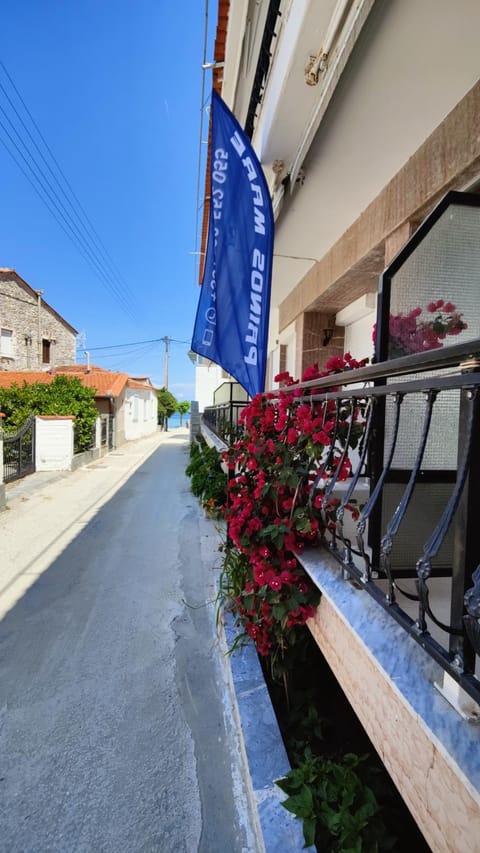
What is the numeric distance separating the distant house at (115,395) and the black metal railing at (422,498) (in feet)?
40.8

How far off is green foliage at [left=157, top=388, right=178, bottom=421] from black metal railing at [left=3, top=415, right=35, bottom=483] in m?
24.0

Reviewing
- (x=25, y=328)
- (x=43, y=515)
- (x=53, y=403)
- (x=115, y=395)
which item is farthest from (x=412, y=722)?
(x=25, y=328)

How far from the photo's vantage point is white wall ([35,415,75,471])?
991 centimetres

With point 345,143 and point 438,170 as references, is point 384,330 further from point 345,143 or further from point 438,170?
point 345,143

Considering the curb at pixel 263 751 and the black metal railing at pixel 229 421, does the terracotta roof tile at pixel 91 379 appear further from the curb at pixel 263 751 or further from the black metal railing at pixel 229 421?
the curb at pixel 263 751

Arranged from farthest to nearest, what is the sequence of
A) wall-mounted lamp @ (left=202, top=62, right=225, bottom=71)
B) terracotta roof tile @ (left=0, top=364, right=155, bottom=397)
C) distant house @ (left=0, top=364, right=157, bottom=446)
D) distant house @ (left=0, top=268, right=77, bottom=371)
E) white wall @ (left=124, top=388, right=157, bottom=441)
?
1. white wall @ (left=124, top=388, right=157, bottom=441)
2. distant house @ (left=0, top=268, right=77, bottom=371)
3. distant house @ (left=0, top=364, right=157, bottom=446)
4. terracotta roof tile @ (left=0, top=364, right=155, bottom=397)
5. wall-mounted lamp @ (left=202, top=62, right=225, bottom=71)

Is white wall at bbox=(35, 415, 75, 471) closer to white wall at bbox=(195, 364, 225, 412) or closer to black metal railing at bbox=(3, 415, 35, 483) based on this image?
black metal railing at bbox=(3, 415, 35, 483)

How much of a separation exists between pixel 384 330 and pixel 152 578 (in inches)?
137

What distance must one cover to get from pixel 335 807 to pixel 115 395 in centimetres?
1616

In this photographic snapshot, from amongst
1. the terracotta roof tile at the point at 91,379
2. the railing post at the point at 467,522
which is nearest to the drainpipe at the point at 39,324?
the terracotta roof tile at the point at 91,379

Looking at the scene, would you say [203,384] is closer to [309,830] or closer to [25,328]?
[25,328]

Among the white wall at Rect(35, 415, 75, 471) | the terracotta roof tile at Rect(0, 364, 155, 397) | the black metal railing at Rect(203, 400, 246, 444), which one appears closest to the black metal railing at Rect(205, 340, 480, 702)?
the black metal railing at Rect(203, 400, 246, 444)

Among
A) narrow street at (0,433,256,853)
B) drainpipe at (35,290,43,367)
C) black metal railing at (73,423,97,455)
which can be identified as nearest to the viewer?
narrow street at (0,433,256,853)

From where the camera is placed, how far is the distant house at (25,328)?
18.1m
